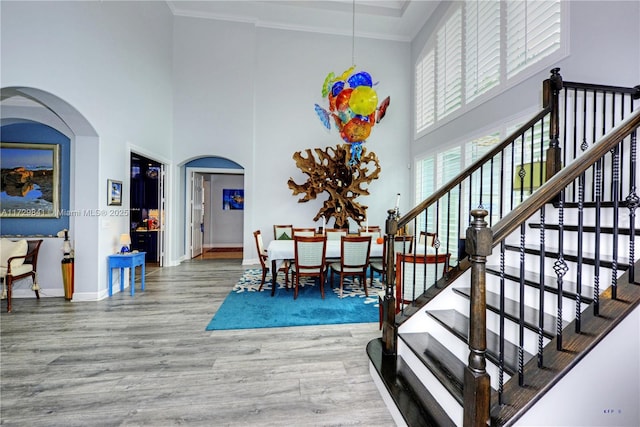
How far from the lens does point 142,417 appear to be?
1.82m

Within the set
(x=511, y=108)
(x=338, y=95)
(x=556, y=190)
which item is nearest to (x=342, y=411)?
(x=556, y=190)

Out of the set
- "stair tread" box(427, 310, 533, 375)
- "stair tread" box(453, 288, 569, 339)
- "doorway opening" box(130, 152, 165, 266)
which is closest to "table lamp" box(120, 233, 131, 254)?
"doorway opening" box(130, 152, 165, 266)

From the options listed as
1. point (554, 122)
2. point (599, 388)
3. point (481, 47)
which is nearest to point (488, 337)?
point (599, 388)

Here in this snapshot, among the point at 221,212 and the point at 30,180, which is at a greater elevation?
the point at 30,180

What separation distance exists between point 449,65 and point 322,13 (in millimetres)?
3088

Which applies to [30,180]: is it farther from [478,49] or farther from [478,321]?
[478,49]

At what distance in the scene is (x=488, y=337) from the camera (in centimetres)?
180

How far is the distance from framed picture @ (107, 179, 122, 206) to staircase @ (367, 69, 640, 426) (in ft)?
14.1

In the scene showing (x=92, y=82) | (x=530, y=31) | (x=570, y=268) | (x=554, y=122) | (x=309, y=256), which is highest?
(x=530, y=31)

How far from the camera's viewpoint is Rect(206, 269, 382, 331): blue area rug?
3311 millimetres

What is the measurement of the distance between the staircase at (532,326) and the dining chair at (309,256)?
1744 millimetres

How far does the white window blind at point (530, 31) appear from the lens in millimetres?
3355

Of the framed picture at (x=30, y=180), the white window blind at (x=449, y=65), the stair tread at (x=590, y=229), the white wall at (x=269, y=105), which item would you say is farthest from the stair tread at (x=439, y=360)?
the framed picture at (x=30, y=180)

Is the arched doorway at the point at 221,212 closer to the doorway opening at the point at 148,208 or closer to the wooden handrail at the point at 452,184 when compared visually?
the doorway opening at the point at 148,208
